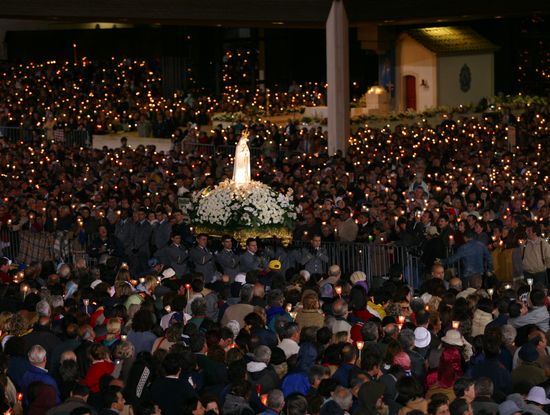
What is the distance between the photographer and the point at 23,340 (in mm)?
14609

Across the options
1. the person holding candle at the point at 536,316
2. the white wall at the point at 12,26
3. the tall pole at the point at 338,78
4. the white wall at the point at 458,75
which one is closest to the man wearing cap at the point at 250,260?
the person holding candle at the point at 536,316

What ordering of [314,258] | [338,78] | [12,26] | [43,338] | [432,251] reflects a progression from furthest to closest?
[12,26]
[338,78]
[432,251]
[314,258]
[43,338]

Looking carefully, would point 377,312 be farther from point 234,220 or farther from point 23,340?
point 234,220

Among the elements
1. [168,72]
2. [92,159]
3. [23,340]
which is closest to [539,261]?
[23,340]

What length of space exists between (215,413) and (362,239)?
10789mm

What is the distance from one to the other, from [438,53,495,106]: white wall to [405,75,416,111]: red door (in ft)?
2.47

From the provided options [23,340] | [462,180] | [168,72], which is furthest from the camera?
[168,72]

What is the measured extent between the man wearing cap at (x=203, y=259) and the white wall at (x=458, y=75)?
25.0 m

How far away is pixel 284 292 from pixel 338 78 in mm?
16972

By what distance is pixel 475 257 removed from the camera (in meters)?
20.6

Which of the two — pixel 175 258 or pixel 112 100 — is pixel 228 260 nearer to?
pixel 175 258

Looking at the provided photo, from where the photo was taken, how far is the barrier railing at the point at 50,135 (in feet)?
120

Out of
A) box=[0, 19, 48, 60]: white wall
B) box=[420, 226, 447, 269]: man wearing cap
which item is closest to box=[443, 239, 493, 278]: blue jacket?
box=[420, 226, 447, 269]: man wearing cap

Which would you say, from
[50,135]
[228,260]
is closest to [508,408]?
[228,260]
